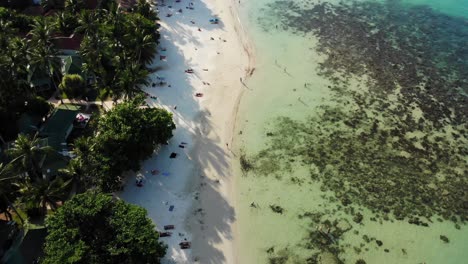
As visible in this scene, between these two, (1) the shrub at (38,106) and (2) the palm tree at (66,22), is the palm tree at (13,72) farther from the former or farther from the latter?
(2) the palm tree at (66,22)

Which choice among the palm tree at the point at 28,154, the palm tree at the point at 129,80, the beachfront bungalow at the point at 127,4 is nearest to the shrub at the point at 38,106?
the palm tree at the point at 129,80

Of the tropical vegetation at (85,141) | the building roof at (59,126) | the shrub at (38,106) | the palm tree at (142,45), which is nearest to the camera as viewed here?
the tropical vegetation at (85,141)

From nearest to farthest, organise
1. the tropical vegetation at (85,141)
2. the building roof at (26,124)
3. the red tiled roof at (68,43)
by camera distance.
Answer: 1. the tropical vegetation at (85,141)
2. the building roof at (26,124)
3. the red tiled roof at (68,43)

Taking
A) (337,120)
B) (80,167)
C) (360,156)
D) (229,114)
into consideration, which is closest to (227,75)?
(229,114)

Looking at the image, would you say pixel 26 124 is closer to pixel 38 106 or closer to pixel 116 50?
pixel 38 106

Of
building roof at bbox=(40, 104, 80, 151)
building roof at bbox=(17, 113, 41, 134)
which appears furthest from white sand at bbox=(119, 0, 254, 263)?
building roof at bbox=(17, 113, 41, 134)

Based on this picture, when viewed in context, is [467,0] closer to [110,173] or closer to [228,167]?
[228,167]
